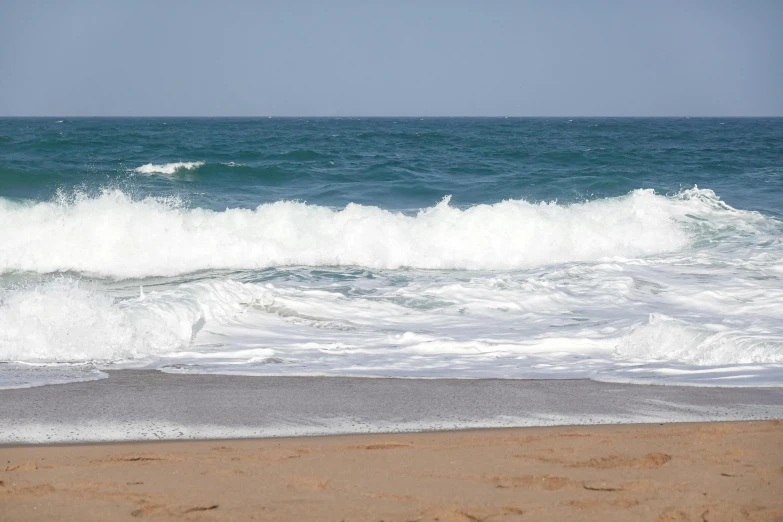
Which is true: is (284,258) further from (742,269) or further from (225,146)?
(225,146)

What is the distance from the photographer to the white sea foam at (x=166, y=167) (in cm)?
2125

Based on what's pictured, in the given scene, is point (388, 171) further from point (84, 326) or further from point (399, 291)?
point (84, 326)

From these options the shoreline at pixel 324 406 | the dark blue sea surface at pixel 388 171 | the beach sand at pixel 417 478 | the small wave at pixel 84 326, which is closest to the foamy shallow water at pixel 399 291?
the small wave at pixel 84 326

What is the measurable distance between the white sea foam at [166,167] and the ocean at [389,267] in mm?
116

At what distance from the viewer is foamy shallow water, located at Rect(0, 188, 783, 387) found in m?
6.76

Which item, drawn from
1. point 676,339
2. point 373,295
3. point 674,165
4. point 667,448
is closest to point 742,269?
point 676,339

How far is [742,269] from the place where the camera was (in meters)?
11.0

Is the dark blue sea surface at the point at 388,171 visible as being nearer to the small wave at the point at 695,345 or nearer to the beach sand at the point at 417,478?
Answer: the small wave at the point at 695,345

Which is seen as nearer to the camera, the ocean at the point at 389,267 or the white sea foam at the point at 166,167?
the ocean at the point at 389,267

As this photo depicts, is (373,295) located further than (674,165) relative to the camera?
No

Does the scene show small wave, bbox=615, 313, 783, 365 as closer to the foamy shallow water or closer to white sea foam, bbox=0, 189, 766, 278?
the foamy shallow water

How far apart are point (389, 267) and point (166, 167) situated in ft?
37.5

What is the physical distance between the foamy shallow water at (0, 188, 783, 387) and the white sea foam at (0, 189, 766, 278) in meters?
0.04

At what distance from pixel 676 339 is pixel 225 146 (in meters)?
23.5
